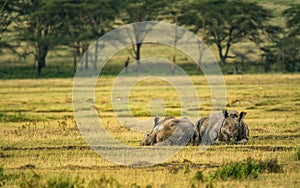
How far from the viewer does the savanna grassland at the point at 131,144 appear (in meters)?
10.7

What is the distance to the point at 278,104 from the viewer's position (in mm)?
29344

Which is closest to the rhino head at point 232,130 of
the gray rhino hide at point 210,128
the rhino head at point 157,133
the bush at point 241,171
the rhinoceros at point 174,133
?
the gray rhino hide at point 210,128

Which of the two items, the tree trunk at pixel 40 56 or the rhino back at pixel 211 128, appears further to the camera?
the tree trunk at pixel 40 56

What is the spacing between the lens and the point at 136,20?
206ft

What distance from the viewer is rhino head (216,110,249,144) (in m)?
15.4

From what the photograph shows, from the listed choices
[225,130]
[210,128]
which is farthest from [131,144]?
[225,130]

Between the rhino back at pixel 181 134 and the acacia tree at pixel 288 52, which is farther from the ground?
the acacia tree at pixel 288 52

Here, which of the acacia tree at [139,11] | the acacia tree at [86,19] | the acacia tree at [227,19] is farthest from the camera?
the acacia tree at [139,11]

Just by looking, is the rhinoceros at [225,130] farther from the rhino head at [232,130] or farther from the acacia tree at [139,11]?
the acacia tree at [139,11]

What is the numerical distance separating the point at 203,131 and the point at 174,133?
753 mm

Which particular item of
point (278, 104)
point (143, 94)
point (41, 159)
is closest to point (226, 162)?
point (41, 159)

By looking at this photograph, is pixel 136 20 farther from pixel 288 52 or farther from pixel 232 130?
pixel 232 130

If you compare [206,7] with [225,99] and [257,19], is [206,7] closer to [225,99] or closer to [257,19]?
[257,19]

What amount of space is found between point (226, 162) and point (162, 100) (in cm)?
2104
